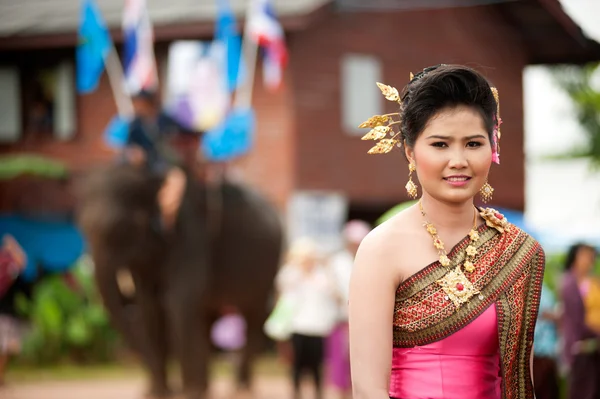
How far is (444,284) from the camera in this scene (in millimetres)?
2746

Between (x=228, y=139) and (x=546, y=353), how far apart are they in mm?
4936

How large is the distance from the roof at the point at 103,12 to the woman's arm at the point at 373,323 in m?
14.4

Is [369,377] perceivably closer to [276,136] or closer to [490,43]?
[276,136]

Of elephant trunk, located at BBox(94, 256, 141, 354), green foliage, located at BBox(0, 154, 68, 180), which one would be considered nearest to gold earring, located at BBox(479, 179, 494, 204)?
elephant trunk, located at BBox(94, 256, 141, 354)

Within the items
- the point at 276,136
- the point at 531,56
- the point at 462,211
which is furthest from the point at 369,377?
the point at 531,56

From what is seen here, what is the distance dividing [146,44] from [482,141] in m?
12.0

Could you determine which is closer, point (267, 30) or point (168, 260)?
point (168, 260)

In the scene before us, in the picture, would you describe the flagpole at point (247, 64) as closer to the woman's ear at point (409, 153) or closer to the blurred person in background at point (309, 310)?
the blurred person in background at point (309, 310)

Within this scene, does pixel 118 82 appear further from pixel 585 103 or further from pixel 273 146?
pixel 585 103

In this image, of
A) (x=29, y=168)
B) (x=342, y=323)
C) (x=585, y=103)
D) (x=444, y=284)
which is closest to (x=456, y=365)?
(x=444, y=284)

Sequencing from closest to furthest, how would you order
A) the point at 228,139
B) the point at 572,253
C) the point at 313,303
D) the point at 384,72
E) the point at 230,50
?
the point at 572,253
the point at 313,303
the point at 228,139
the point at 230,50
the point at 384,72

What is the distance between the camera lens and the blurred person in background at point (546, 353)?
6906 millimetres

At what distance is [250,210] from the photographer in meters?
11.7

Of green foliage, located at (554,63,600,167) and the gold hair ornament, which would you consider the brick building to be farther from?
the gold hair ornament
